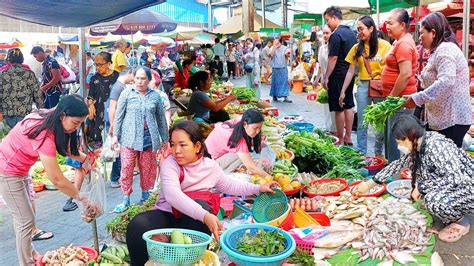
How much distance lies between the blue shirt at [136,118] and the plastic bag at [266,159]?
50.1 inches

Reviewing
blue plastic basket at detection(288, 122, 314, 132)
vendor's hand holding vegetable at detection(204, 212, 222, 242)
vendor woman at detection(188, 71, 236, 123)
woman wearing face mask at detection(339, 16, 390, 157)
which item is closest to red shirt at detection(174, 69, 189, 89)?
vendor woman at detection(188, 71, 236, 123)

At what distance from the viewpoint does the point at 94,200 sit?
146 inches

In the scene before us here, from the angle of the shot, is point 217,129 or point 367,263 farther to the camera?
point 217,129

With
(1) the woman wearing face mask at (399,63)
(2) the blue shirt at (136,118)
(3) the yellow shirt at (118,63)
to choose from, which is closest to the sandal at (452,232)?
(1) the woman wearing face mask at (399,63)

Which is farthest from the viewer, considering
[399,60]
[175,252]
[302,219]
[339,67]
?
[339,67]

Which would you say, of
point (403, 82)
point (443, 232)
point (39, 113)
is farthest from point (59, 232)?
point (403, 82)

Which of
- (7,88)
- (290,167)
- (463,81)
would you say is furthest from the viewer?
(7,88)

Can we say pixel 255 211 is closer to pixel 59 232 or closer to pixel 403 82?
pixel 59 232

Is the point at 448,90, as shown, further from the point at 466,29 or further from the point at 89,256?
the point at 89,256

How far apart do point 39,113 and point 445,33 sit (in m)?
4.00

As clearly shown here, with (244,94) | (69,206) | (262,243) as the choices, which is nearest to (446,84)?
(262,243)

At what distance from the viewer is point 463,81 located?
187 inches

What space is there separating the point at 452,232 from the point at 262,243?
6.33 ft

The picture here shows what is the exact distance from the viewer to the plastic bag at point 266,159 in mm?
5500
